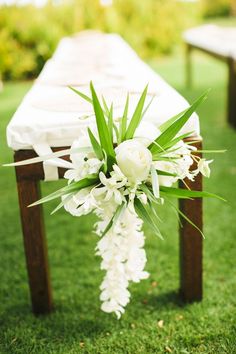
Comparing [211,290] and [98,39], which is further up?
[98,39]

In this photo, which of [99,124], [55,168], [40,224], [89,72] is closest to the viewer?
[99,124]

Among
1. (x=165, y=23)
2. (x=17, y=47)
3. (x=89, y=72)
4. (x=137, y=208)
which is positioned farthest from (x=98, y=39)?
(x=165, y=23)

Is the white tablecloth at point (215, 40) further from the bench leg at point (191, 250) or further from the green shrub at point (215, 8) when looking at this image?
the green shrub at point (215, 8)

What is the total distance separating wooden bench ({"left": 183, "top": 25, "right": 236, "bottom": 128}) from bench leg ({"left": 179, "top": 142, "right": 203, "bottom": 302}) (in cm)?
256

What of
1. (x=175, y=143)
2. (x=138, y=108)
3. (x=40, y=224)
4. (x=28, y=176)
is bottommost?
(x=40, y=224)

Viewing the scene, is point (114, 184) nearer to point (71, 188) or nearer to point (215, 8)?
point (71, 188)

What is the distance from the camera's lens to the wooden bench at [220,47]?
13.6ft

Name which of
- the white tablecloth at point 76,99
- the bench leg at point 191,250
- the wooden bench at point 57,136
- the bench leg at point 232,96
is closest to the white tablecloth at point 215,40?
the bench leg at point 232,96

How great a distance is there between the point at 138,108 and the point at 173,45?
773 cm

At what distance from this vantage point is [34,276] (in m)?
1.85

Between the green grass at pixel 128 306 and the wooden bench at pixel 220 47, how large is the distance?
1.38 meters

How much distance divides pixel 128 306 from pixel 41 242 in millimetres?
455

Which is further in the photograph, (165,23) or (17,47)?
(165,23)

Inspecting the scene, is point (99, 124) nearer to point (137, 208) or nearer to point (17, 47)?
point (137, 208)
